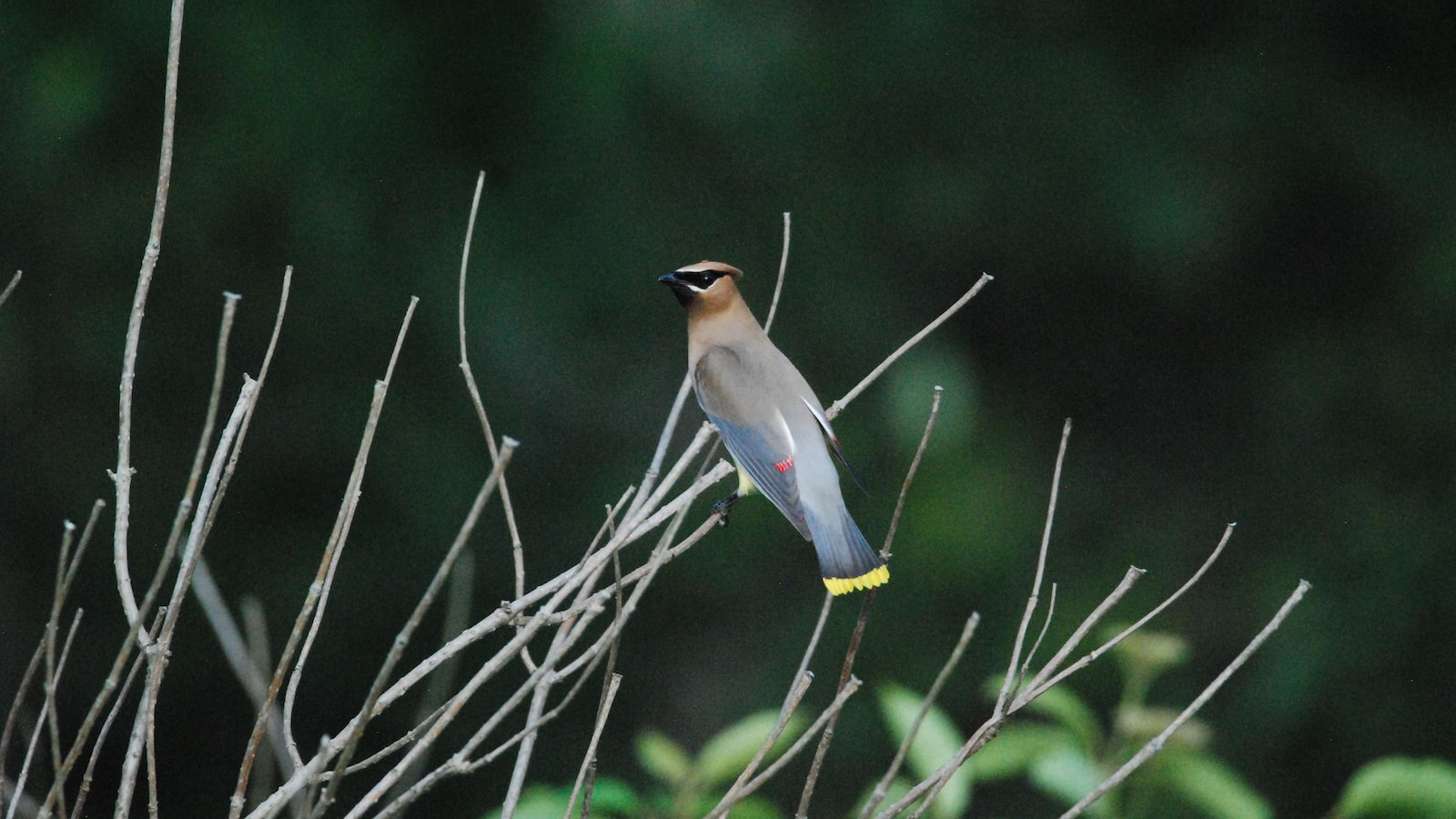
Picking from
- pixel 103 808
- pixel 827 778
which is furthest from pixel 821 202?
pixel 103 808

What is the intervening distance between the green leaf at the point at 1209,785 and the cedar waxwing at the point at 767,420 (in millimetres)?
468

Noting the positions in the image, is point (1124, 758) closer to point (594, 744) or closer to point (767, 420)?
point (767, 420)

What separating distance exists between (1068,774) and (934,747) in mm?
187

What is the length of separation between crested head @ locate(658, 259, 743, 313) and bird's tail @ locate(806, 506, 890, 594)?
1.52ft

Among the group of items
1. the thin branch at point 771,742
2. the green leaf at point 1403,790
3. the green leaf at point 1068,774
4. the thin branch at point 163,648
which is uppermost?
the thin branch at point 163,648

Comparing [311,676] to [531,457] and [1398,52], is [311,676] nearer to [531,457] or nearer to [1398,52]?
[531,457]

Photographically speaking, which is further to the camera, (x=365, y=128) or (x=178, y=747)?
(x=178, y=747)

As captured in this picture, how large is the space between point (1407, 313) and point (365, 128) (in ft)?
9.63

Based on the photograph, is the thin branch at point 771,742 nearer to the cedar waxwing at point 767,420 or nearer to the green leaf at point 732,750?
the green leaf at point 732,750

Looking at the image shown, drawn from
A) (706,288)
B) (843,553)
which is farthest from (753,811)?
(706,288)

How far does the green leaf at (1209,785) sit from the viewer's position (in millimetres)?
1900

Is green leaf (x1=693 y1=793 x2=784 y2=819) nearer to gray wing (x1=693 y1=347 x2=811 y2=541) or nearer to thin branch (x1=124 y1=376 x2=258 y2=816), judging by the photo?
thin branch (x1=124 y1=376 x2=258 y2=816)

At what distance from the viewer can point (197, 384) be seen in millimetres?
4527

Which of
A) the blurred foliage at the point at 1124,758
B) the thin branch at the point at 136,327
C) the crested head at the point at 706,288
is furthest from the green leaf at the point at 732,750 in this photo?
the crested head at the point at 706,288
